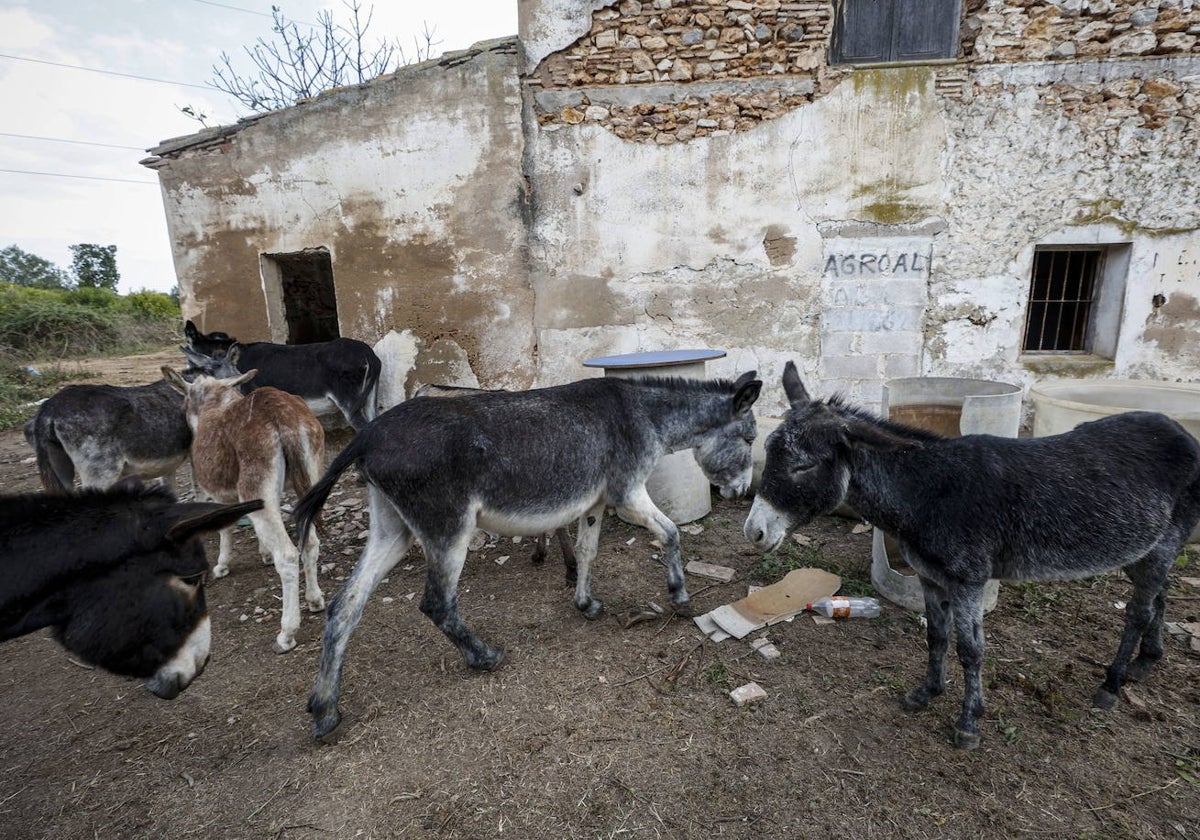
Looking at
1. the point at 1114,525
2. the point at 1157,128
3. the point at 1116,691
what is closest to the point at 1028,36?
the point at 1157,128

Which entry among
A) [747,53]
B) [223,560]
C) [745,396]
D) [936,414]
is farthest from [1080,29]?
[223,560]

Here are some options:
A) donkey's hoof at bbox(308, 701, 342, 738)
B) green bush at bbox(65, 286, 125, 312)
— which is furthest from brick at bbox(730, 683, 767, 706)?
green bush at bbox(65, 286, 125, 312)

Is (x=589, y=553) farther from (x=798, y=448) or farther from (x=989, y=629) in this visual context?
(x=989, y=629)

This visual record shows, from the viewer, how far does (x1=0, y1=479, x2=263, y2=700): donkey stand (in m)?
1.86

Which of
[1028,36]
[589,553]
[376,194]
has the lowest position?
[589,553]

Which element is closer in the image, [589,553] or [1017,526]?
[1017,526]

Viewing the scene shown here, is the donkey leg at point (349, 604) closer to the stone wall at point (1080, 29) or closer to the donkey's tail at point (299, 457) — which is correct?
the donkey's tail at point (299, 457)

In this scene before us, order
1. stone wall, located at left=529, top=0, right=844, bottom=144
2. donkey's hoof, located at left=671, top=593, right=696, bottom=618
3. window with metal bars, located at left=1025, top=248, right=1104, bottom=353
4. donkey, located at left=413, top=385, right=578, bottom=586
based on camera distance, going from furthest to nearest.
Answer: window with metal bars, located at left=1025, top=248, right=1104, bottom=353
stone wall, located at left=529, top=0, right=844, bottom=144
donkey, located at left=413, top=385, right=578, bottom=586
donkey's hoof, located at left=671, top=593, right=696, bottom=618

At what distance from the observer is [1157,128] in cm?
532

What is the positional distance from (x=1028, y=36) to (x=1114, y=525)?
585 cm

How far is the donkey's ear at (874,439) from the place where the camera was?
2.39 metres

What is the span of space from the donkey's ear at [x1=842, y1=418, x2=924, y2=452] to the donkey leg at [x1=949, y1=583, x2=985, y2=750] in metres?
0.67

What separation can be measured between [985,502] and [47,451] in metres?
6.63

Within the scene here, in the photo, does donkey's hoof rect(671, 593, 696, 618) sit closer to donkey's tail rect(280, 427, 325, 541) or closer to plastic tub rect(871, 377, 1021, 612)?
plastic tub rect(871, 377, 1021, 612)
